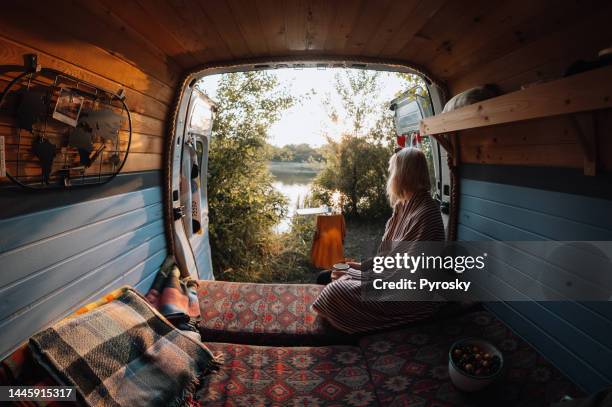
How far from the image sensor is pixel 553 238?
6.09ft

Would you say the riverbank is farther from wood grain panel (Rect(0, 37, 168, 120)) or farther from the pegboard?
the pegboard

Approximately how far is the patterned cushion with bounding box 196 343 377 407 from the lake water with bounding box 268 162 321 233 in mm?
4677

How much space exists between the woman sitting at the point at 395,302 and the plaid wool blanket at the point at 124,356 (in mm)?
949

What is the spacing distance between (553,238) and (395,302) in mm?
1044

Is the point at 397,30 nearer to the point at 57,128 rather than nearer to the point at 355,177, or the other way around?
the point at 57,128

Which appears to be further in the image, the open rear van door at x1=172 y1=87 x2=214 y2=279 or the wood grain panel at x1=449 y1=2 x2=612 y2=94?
the open rear van door at x1=172 y1=87 x2=214 y2=279

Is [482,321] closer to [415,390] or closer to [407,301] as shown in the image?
[407,301]

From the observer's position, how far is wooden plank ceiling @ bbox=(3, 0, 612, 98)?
161 centimetres

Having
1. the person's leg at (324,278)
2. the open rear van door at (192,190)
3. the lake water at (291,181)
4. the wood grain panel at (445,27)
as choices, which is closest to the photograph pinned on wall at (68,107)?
the open rear van door at (192,190)

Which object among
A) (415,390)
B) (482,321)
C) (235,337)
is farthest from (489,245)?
(235,337)

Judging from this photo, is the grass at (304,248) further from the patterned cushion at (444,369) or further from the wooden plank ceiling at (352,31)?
the wooden plank ceiling at (352,31)

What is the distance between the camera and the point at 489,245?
2.53 meters

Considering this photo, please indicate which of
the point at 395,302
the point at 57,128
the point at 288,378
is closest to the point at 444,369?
the point at 395,302

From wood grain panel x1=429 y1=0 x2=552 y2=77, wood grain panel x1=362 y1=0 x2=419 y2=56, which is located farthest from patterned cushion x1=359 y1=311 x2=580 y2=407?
wood grain panel x1=362 y1=0 x2=419 y2=56
